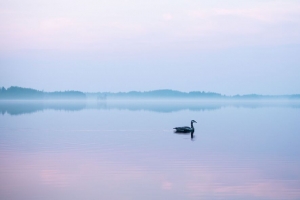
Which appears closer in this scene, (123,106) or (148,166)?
(148,166)

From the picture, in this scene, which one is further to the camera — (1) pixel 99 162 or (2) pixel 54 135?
(2) pixel 54 135

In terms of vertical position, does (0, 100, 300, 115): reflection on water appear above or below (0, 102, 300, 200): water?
above

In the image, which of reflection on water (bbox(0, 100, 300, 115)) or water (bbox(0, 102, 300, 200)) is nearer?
water (bbox(0, 102, 300, 200))

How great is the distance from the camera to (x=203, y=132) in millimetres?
35844

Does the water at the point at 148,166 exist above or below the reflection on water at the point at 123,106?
below

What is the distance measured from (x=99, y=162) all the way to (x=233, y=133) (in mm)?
16079

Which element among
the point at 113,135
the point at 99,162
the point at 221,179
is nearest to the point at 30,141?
the point at 113,135

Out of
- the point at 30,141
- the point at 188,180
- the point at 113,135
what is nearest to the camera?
the point at 188,180

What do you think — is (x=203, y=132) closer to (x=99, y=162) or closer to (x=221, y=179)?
(x=99, y=162)

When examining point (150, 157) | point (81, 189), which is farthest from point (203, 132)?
point (81, 189)

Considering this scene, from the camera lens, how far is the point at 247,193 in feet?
51.1

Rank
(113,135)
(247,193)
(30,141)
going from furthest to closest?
(113,135) → (30,141) → (247,193)

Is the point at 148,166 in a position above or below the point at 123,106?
below

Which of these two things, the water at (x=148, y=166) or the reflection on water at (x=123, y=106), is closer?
the water at (x=148, y=166)
